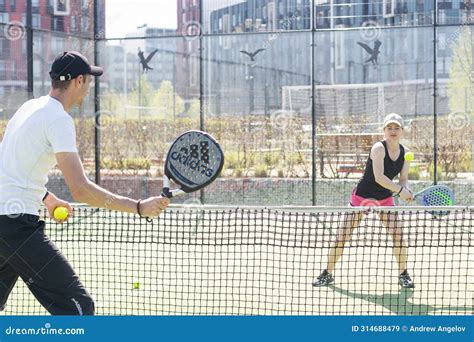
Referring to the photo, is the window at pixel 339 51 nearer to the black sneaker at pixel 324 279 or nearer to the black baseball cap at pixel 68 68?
the black sneaker at pixel 324 279

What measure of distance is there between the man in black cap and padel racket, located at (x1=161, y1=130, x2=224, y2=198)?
0.24 meters

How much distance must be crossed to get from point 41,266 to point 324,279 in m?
3.12

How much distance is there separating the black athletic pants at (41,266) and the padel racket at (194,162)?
53 centimetres

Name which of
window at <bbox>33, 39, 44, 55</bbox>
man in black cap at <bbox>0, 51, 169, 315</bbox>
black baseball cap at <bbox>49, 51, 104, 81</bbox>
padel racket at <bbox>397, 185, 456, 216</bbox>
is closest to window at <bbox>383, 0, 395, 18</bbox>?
padel racket at <bbox>397, 185, 456, 216</bbox>

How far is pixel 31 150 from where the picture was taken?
3318mm

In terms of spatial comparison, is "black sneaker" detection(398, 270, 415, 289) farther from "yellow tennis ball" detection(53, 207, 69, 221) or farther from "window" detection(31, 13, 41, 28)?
"window" detection(31, 13, 41, 28)

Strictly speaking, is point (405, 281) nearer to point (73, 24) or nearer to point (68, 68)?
point (68, 68)

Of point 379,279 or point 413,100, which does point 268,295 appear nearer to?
point 379,279

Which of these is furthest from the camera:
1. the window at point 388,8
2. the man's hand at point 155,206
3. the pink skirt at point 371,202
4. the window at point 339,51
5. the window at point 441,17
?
the window at point 339,51

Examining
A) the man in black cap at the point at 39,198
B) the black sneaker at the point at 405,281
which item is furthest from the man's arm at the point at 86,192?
the black sneaker at the point at 405,281

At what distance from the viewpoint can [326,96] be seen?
10.3 m

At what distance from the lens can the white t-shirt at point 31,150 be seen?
327 centimetres

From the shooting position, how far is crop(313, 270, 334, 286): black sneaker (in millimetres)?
6023

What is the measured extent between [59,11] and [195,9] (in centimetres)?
182
